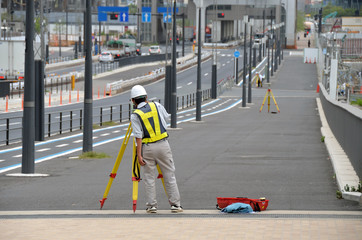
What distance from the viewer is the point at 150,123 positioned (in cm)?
1141

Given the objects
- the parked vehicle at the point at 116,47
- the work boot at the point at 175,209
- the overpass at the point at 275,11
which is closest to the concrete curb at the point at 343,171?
the work boot at the point at 175,209

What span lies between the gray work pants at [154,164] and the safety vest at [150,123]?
82mm

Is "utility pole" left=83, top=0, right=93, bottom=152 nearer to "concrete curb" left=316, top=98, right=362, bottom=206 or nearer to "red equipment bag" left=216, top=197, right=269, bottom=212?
"concrete curb" left=316, top=98, right=362, bottom=206

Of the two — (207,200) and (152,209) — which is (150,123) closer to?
(152,209)

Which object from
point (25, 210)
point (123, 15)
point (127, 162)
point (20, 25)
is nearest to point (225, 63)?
point (123, 15)

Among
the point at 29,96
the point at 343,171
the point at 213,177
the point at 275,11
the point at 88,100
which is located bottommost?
the point at 213,177

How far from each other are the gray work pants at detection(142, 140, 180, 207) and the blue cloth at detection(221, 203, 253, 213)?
2.27 ft

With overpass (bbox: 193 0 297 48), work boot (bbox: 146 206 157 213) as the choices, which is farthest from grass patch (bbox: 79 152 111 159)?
overpass (bbox: 193 0 297 48)

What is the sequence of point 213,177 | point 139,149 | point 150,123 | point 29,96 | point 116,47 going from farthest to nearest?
1. point 116,47
2. point 29,96
3. point 213,177
4. point 150,123
5. point 139,149

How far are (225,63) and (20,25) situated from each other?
3352 centimetres

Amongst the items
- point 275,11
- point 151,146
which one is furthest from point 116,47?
point 151,146

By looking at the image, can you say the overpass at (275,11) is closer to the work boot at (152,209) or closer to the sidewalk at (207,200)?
the sidewalk at (207,200)

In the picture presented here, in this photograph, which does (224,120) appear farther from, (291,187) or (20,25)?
(20,25)

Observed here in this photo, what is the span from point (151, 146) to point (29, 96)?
659 centimetres
